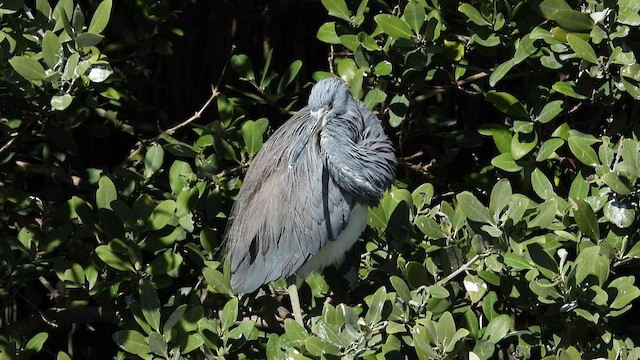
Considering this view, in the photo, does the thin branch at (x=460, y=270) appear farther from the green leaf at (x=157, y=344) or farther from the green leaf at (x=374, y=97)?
the green leaf at (x=157, y=344)

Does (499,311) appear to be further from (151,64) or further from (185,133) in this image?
(151,64)

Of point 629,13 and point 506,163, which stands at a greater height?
point 629,13

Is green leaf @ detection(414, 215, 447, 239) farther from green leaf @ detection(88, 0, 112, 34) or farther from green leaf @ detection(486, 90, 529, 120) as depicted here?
green leaf @ detection(88, 0, 112, 34)

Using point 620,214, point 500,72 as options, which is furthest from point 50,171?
point 620,214

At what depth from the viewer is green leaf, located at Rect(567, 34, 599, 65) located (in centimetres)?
246

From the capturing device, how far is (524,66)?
301 centimetres

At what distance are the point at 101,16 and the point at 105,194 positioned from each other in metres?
0.53

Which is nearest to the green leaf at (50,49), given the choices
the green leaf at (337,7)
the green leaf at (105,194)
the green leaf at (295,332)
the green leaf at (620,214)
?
the green leaf at (105,194)

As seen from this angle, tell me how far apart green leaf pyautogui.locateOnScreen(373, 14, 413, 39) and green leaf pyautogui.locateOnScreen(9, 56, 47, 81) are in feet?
3.14

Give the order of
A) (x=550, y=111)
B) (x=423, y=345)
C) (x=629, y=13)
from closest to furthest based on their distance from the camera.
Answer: (x=423, y=345)
(x=629, y=13)
(x=550, y=111)

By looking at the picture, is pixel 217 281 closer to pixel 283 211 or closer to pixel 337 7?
pixel 283 211

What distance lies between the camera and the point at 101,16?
2.58m

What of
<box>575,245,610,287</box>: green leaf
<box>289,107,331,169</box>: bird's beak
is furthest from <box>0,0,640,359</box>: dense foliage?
<box>289,107,331,169</box>: bird's beak

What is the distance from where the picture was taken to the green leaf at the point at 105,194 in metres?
2.75
